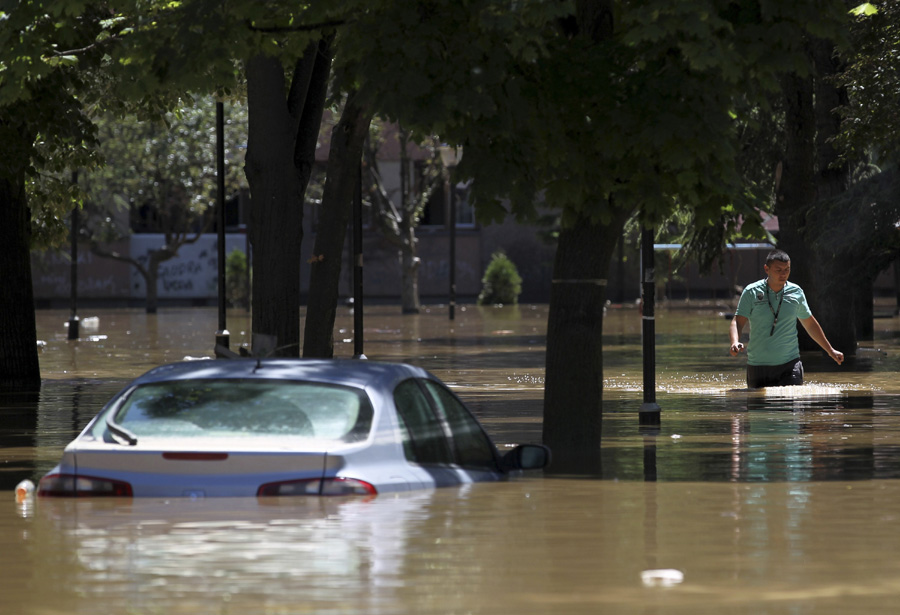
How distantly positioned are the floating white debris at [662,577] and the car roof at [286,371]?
1.50 m

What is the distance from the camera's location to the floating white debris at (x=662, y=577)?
6723 millimetres

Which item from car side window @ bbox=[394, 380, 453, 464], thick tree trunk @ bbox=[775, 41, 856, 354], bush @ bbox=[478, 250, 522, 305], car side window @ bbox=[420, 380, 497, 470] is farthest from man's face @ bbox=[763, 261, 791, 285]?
bush @ bbox=[478, 250, 522, 305]

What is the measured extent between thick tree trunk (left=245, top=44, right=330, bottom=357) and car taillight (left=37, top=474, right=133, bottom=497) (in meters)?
8.67

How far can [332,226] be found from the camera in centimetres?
1608

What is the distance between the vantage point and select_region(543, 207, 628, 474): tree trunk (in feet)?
39.1

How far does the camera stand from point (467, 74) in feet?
34.4

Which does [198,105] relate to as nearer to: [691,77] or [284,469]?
[691,77]

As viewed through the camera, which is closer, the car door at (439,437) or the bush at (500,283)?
Result: the car door at (439,437)

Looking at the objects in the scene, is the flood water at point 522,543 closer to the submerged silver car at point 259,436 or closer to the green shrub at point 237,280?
the submerged silver car at point 259,436

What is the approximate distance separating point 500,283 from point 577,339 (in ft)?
166

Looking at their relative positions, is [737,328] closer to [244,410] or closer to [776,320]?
[776,320]

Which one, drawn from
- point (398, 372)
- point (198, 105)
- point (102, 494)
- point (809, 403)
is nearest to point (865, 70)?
point (809, 403)

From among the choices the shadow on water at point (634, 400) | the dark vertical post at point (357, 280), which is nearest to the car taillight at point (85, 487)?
the shadow on water at point (634, 400)

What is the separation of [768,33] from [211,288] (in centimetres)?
5862
